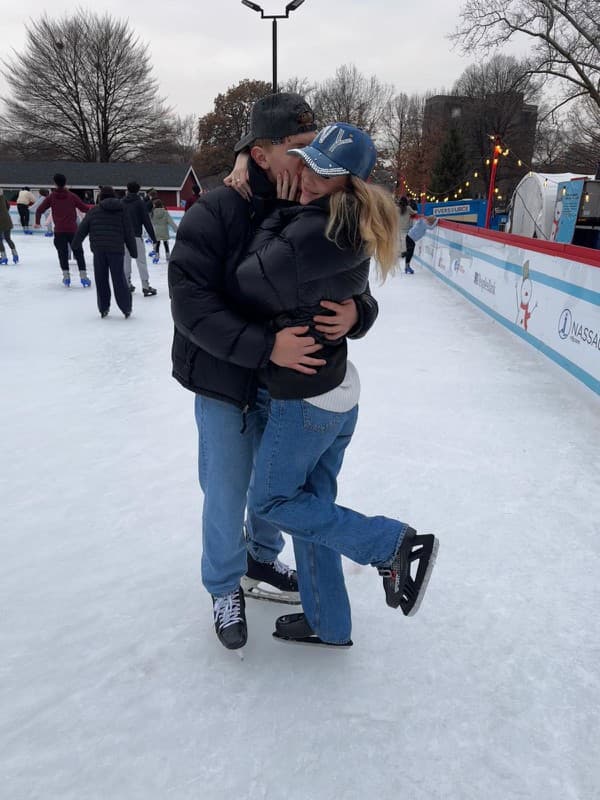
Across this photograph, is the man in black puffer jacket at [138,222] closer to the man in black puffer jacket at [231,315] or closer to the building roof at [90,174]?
the man in black puffer jacket at [231,315]

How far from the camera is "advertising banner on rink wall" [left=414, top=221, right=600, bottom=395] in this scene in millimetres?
4320

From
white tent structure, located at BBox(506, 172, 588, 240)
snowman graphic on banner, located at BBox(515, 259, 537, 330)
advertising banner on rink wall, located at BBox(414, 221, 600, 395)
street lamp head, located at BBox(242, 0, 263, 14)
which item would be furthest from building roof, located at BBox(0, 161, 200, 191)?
snowman graphic on banner, located at BBox(515, 259, 537, 330)

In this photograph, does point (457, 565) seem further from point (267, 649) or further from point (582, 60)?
point (582, 60)

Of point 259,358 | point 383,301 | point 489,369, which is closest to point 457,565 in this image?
point 259,358

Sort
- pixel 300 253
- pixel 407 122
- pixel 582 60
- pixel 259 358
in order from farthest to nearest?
1. pixel 407 122
2. pixel 582 60
3. pixel 259 358
4. pixel 300 253

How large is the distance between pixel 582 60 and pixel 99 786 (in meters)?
25.9

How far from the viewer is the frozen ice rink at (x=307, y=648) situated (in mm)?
1396

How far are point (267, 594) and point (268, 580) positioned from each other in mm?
50

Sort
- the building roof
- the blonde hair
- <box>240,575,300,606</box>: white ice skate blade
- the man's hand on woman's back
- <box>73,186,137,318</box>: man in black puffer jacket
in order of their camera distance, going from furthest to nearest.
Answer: the building roof
<box>73,186,137,318</box>: man in black puffer jacket
<box>240,575,300,606</box>: white ice skate blade
the man's hand on woman's back
the blonde hair

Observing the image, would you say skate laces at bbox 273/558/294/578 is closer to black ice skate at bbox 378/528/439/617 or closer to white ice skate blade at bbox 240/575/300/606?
white ice skate blade at bbox 240/575/300/606

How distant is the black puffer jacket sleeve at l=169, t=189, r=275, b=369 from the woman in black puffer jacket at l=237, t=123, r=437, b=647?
0.06 metres

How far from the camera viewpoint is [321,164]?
126 centimetres

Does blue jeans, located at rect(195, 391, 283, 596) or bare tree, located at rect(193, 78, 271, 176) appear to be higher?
bare tree, located at rect(193, 78, 271, 176)

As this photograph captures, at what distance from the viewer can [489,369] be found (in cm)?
504
